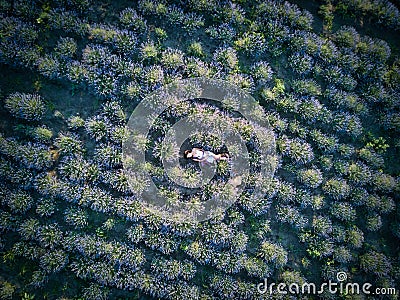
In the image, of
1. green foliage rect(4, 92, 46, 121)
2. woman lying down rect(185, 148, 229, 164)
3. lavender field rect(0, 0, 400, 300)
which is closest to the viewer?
green foliage rect(4, 92, 46, 121)

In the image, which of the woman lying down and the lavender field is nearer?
the lavender field

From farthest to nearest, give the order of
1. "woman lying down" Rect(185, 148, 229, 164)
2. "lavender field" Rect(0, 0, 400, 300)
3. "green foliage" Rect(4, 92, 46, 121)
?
"woman lying down" Rect(185, 148, 229, 164)
"lavender field" Rect(0, 0, 400, 300)
"green foliage" Rect(4, 92, 46, 121)

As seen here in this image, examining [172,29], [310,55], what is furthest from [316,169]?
[172,29]

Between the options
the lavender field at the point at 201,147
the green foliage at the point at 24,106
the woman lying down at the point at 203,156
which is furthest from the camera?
the woman lying down at the point at 203,156

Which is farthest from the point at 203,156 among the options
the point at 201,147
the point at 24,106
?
the point at 24,106

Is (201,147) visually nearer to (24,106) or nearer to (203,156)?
(203,156)

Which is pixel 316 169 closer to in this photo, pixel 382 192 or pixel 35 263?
pixel 382 192

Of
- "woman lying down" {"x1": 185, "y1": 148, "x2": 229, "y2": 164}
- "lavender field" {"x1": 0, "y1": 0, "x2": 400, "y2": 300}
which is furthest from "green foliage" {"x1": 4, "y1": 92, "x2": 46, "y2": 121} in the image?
"woman lying down" {"x1": 185, "y1": 148, "x2": 229, "y2": 164}

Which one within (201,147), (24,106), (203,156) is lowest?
(24,106)

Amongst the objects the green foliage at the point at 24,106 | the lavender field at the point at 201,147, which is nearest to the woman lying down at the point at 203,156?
the lavender field at the point at 201,147

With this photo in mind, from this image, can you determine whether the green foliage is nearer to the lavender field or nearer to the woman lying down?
the lavender field

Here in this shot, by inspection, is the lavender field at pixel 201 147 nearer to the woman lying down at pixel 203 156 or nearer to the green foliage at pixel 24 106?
the green foliage at pixel 24 106
